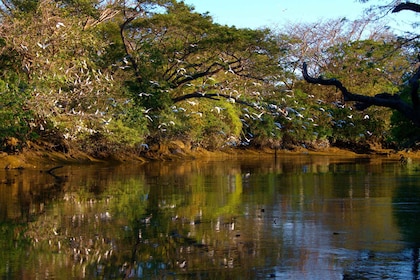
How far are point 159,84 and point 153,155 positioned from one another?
574 centimetres

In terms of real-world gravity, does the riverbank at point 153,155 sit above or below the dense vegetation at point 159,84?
below

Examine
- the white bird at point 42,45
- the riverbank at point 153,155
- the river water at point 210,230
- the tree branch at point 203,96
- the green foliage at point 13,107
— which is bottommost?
the river water at point 210,230

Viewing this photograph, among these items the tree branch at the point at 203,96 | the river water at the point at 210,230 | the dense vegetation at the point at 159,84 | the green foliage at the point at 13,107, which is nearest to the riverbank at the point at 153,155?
the dense vegetation at the point at 159,84

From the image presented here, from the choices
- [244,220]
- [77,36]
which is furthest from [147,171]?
[244,220]

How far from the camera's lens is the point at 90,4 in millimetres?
30781

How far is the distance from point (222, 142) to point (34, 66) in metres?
18.2

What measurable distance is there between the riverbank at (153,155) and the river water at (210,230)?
738cm

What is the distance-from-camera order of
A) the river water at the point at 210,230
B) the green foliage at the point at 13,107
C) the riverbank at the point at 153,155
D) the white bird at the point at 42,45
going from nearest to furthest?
the river water at the point at 210,230 → the green foliage at the point at 13,107 → the white bird at the point at 42,45 → the riverbank at the point at 153,155

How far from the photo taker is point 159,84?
3384cm

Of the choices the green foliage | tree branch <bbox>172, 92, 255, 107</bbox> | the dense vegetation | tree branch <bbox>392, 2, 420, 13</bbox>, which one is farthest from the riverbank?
tree branch <bbox>392, 2, 420, 13</bbox>

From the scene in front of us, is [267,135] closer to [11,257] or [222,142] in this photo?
[222,142]

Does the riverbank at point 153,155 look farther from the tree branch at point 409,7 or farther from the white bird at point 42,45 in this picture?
the tree branch at point 409,7

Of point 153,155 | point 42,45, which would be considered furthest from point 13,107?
point 153,155

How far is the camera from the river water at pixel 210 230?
31.2 feet
